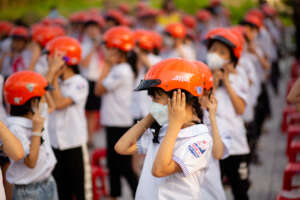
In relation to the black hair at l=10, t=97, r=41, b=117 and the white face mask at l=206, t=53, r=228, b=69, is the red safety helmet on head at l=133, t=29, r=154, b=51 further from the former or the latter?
the black hair at l=10, t=97, r=41, b=117

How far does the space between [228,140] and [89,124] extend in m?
5.08

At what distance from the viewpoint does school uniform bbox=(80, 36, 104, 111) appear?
8.14 m

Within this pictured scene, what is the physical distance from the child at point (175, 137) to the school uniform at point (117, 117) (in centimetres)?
246

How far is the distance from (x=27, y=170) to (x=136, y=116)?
8.17 ft

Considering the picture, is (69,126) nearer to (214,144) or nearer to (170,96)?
(214,144)

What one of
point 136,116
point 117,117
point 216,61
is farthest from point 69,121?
point 216,61

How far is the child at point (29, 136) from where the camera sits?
3.64 m

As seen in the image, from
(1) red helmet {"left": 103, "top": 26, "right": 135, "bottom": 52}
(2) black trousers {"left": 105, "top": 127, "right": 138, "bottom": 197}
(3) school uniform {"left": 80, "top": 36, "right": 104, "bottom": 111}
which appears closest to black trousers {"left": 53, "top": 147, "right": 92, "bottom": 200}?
(2) black trousers {"left": 105, "top": 127, "right": 138, "bottom": 197}

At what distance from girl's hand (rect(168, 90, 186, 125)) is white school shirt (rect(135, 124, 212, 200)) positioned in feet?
0.56

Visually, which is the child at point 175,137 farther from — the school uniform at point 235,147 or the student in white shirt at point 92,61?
the student in white shirt at point 92,61

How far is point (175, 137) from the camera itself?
9.18ft

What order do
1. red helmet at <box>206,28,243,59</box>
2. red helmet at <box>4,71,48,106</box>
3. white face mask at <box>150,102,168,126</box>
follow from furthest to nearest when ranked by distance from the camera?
red helmet at <box>206,28,243,59</box>, red helmet at <box>4,71,48,106</box>, white face mask at <box>150,102,168,126</box>

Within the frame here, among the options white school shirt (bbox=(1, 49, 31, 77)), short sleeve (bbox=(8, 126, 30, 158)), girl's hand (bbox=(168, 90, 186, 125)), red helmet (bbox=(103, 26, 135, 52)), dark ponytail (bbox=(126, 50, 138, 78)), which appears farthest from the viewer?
white school shirt (bbox=(1, 49, 31, 77))

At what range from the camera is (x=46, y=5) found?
20.5 meters
